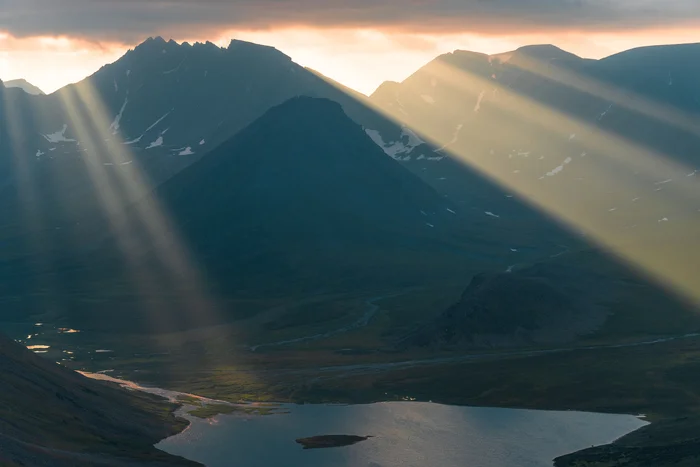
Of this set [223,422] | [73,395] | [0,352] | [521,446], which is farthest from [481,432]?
[0,352]

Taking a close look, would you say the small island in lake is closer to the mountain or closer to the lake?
the lake

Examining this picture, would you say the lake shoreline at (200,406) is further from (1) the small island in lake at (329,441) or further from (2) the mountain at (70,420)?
(1) the small island in lake at (329,441)

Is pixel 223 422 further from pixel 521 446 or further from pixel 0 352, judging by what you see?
pixel 521 446

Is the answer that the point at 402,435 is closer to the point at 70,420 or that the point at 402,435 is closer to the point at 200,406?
the point at 200,406

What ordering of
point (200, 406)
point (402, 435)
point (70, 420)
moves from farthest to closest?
point (200, 406) → point (402, 435) → point (70, 420)

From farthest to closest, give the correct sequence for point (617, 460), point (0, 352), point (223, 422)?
point (223, 422) < point (0, 352) < point (617, 460)

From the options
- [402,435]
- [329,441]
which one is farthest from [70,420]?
[402,435]
